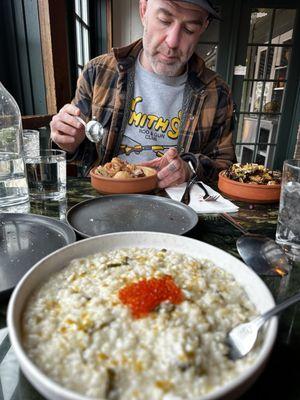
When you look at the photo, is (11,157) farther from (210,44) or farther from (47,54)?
(210,44)

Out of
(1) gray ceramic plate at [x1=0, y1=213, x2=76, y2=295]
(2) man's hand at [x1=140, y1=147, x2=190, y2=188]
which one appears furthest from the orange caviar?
(2) man's hand at [x1=140, y1=147, x2=190, y2=188]

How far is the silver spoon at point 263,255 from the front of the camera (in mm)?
700

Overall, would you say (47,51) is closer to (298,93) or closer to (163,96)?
(163,96)

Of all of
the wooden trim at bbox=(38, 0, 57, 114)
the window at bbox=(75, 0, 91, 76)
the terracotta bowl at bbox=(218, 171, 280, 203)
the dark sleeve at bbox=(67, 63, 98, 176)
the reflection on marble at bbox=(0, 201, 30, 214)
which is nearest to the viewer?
the reflection on marble at bbox=(0, 201, 30, 214)

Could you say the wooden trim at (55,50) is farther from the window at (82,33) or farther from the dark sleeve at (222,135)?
the dark sleeve at (222,135)

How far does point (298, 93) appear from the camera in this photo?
3.89m

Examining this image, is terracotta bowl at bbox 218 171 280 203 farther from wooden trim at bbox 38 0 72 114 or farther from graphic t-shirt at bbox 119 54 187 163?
wooden trim at bbox 38 0 72 114

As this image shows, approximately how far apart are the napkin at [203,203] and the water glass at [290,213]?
247 millimetres

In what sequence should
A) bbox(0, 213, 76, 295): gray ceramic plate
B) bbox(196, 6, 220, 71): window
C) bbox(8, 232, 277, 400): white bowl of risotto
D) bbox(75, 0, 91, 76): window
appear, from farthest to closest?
bbox(196, 6, 220, 71): window, bbox(75, 0, 91, 76): window, bbox(0, 213, 76, 295): gray ceramic plate, bbox(8, 232, 277, 400): white bowl of risotto

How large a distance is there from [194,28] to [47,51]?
1.27m

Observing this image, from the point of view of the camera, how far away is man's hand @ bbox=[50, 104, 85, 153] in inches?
52.4

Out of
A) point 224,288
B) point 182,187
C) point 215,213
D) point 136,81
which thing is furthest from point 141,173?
point 136,81

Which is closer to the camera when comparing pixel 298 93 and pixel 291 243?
pixel 291 243

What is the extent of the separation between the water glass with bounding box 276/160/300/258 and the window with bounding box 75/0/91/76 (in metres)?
2.84
